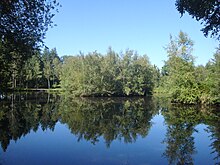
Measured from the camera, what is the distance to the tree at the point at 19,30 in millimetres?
10454

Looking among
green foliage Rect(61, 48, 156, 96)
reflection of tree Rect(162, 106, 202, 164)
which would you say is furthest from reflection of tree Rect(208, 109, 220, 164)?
green foliage Rect(61, 48, 156, 96)

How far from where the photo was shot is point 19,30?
36.1ft

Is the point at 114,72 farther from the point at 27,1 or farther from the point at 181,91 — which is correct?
the point at 27,1

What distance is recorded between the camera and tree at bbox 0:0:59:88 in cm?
1045

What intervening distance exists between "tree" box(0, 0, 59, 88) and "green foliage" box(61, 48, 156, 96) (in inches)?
2018

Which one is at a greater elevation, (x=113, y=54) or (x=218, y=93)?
(x=113, y=54)

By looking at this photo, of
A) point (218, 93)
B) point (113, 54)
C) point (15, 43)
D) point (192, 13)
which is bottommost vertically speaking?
point (218, 93)

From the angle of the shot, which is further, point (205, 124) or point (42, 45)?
point (205, 124)

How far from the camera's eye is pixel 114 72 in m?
67.4

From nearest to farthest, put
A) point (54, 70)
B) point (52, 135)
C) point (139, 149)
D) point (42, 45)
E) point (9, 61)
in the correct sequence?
point (9, 61), point (42, 45), point (139, 149), point (52, 135), point (54, 70)

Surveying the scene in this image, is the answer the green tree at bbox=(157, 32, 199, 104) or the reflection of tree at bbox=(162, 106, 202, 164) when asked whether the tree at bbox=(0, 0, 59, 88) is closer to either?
the reflection of tree at bbox=(162, 106, 202, 164)

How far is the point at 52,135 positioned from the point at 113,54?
2008 inches

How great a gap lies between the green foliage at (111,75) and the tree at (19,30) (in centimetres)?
5126

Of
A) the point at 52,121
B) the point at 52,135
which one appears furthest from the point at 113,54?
the point at 52,135
